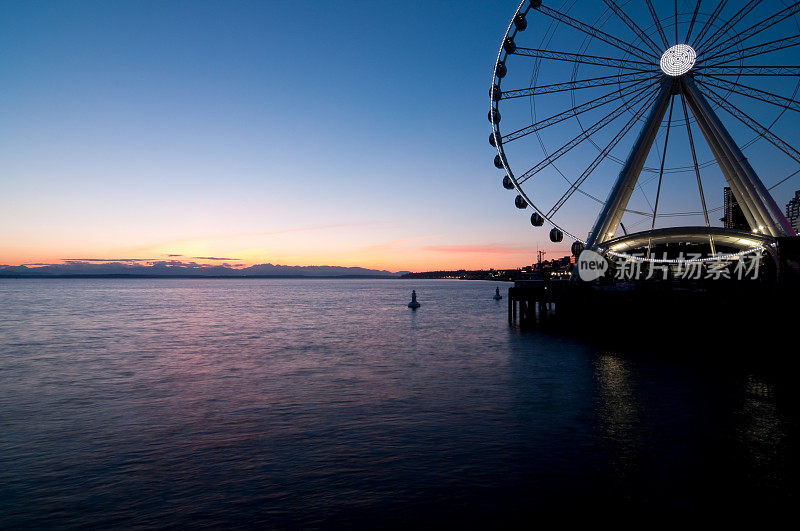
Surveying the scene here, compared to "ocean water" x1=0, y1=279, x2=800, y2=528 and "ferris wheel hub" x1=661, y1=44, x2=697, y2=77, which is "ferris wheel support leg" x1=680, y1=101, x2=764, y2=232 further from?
"ocean water" x1=0, y1=279, x2=800, y2=528

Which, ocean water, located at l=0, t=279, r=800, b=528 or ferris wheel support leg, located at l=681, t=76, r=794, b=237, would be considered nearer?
ocean water, located at l=0, t=279, r=800, b=528

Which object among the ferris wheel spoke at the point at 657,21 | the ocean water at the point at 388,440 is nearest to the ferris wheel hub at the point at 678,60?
the ferris wheel spoke at the point at 657,21

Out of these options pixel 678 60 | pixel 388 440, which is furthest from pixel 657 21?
pixel 388 440

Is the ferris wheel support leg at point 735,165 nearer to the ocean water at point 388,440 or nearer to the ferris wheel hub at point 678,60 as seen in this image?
the ferris wheel hub at point 678,60

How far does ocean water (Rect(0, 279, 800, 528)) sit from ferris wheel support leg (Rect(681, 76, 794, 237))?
478 inches

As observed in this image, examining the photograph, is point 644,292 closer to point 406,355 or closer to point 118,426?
point 406,355

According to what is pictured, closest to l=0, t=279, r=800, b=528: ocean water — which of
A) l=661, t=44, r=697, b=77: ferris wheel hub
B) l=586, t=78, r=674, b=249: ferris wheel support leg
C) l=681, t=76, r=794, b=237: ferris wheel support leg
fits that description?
l=586, t=78, r=674, b=249: ferris wheel support leg

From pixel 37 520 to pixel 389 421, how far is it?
8475 mm

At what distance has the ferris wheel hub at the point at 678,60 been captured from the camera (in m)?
30.9

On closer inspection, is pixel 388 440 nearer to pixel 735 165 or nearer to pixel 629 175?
pixel 629 175

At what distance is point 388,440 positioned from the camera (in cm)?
1290

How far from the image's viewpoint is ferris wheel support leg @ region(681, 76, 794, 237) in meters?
31.1

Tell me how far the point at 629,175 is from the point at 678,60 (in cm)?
733

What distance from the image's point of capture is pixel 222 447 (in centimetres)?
1251
